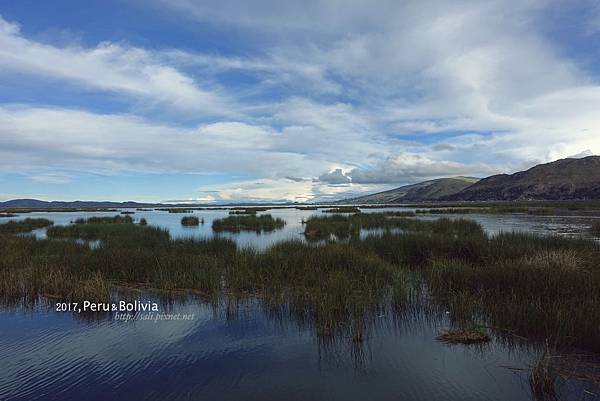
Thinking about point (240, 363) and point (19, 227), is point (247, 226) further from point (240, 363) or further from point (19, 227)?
point (240, 363)

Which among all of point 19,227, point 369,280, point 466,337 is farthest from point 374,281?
point 19,227

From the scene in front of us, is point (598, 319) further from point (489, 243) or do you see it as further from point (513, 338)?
point (489, 243)

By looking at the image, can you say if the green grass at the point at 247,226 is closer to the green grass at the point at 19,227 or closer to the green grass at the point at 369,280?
the green grass at the point at 19,227

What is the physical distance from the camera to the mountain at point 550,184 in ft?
438

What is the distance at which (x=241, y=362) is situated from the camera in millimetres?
6816

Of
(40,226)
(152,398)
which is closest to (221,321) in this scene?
(152,398)

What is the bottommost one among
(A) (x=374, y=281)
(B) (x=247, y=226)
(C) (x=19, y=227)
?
(A) (x=374, y=281)

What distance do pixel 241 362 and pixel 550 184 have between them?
17671 centimetres

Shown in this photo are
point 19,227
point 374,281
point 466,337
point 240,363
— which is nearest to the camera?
point 240,363

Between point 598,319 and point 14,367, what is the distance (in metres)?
11.4

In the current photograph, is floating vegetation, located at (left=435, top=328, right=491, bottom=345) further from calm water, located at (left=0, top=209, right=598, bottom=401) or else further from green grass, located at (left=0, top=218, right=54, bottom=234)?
green grass, located at (left=0, top=218, right=54, bottom=234)

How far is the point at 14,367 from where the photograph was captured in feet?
21.5

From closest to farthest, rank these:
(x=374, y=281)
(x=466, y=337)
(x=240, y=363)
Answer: (x=240, y=363) → (x=466, y=337) → (x=374, y=281)

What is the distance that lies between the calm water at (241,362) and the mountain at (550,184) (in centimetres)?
14734
